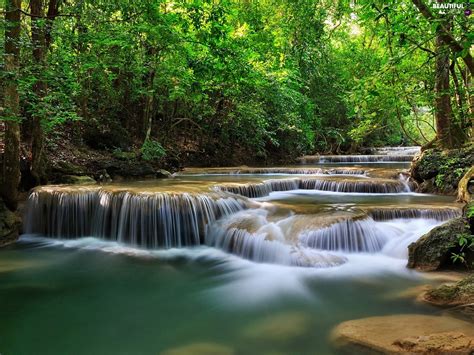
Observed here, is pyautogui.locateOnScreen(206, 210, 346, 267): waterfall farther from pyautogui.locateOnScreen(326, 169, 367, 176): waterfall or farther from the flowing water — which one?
pyautogui.locateOnScreen(326, 169, 367, 176): waterfall

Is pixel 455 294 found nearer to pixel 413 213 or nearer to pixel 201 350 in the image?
pixel 201 350

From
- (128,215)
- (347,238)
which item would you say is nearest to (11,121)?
(128,215)

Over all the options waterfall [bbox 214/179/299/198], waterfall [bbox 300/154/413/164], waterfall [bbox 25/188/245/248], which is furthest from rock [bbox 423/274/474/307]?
waterfall [bbox 300/154/413/164]

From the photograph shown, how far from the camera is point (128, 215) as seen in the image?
25.7ft

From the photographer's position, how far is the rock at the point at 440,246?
558cm

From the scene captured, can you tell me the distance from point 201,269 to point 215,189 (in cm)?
305

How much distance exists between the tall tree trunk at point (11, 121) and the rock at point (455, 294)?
22.8 feet

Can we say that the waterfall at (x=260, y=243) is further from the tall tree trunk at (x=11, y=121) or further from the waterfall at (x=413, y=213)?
the tall tree trunk at (x=11, y=121)

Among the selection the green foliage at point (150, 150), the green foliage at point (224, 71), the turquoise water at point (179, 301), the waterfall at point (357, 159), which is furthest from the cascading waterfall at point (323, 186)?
the waterfall at point (357, 159)

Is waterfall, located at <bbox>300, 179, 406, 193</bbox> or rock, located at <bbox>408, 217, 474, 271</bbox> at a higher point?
waterfall, located at <bbox>300, 179, 406, 193</bbox>

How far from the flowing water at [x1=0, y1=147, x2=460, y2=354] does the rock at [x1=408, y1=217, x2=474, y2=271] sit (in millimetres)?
304

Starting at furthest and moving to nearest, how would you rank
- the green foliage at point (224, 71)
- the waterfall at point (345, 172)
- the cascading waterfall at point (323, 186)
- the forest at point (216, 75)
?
the waterfall at point (345, 172), the cascading waterfall at point (323, 186), the green foliage at point (224, 71), the forest at point (216, 75)

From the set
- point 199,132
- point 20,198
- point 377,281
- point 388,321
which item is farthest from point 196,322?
point 199,132

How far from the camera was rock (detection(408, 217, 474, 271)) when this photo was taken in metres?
5.58
